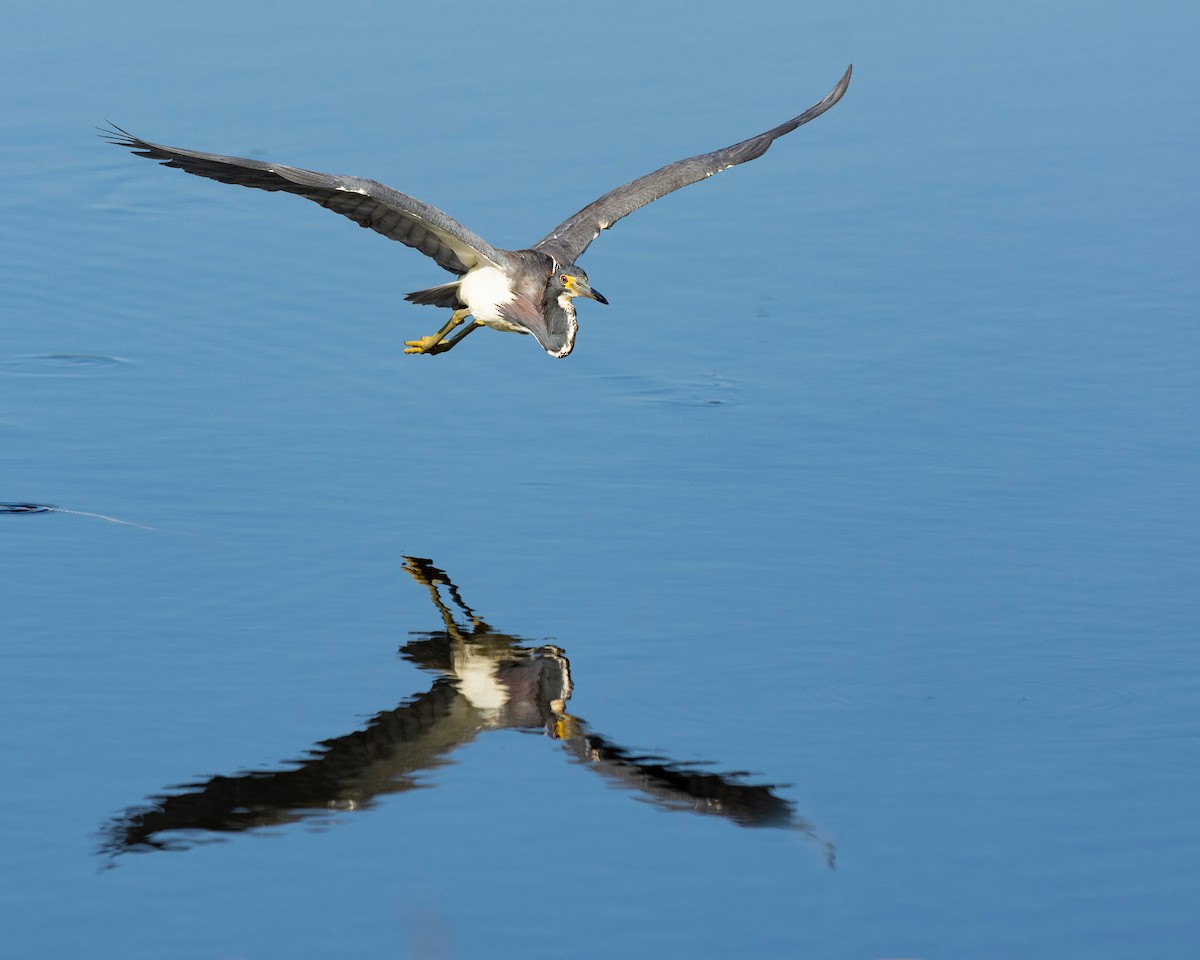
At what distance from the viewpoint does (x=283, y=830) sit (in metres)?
8.10

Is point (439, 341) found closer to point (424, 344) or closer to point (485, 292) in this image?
point (424, 344)

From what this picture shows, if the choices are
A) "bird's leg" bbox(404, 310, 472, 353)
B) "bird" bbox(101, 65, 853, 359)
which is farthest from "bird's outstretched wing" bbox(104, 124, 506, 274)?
"bird's leg" bbox(404, 310, 472, 353)

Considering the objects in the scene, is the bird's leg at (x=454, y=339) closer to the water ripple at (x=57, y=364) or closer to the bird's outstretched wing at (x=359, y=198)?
the bird's outstretched wing at (x=359, y=198)

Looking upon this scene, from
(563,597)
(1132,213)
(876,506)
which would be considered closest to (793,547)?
(876,506)

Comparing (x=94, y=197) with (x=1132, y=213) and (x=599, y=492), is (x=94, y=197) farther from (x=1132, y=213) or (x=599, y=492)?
(x=1132, y=213)

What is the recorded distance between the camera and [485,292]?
12391mm

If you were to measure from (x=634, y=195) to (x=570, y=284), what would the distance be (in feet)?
4.88

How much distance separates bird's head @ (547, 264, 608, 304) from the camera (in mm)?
12016

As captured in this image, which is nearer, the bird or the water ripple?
the bird

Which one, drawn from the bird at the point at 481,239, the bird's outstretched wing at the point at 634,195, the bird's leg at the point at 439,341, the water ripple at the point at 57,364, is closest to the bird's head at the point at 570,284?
the bird at the point at 481,239

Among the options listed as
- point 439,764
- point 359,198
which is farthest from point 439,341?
point 439,764

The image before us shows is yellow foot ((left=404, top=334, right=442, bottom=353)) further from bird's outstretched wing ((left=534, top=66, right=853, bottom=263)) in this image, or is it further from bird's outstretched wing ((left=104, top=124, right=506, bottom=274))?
bird's outstretched wing ((left=534, top=66, right=853, bottom=263))

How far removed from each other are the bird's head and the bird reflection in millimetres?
2929

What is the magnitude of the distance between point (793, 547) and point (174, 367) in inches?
191
